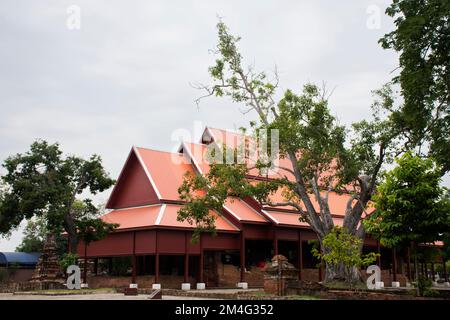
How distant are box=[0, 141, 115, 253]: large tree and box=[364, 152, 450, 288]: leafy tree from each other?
59.8 ft

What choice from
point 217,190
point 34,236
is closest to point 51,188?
point 217,190

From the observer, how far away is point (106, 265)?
42438 millimetres

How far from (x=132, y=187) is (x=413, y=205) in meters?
22.3

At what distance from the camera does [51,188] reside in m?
30.5

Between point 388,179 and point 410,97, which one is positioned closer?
point 388,179

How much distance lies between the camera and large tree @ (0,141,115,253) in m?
30.5

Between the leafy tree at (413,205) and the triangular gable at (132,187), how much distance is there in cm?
1854

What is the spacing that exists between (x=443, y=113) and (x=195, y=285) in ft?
57.5

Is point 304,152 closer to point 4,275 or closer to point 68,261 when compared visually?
point 68,261

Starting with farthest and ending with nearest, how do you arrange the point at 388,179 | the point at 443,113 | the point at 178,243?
1. the point at 178,243
2. the point at 443,113
3. the point at 388,179

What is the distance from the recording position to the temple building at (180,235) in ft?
99.3

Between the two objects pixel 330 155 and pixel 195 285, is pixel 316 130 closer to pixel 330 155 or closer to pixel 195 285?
pixel 330 155

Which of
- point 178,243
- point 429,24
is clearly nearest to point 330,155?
point 429,24
